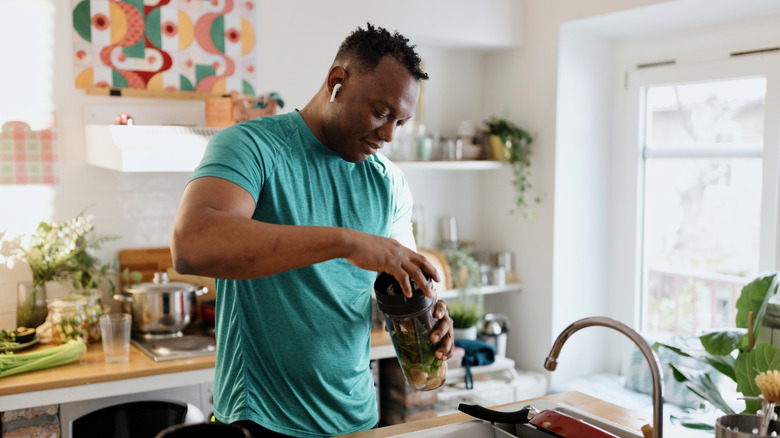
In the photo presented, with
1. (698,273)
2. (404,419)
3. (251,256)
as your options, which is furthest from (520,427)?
(698,273)

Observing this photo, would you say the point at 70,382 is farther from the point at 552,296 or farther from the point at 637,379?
the point at 637,379

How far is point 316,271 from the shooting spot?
148cm

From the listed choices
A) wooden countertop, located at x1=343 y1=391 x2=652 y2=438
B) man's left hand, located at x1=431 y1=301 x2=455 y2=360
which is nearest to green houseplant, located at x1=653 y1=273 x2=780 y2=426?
wooden countertop, located at x1=343 y1=391 x2=652 y2=438

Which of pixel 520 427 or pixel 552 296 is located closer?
pixel 520 427

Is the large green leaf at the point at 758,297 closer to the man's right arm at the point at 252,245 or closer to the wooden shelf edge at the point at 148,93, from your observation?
the man's right arm at the point at 252,245

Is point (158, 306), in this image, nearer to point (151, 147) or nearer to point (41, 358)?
point (41, 358)

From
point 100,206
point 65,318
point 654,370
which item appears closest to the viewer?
point 654,370

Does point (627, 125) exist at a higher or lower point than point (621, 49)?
lower

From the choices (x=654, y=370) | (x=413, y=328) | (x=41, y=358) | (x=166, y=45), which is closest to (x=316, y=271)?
(x=413, y=328)

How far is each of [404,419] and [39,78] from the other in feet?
6.37

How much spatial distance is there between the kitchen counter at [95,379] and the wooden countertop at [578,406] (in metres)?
1.16

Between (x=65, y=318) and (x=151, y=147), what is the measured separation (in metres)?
0.70

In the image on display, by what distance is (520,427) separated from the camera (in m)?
1.40

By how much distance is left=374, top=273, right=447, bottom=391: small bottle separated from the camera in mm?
1273
